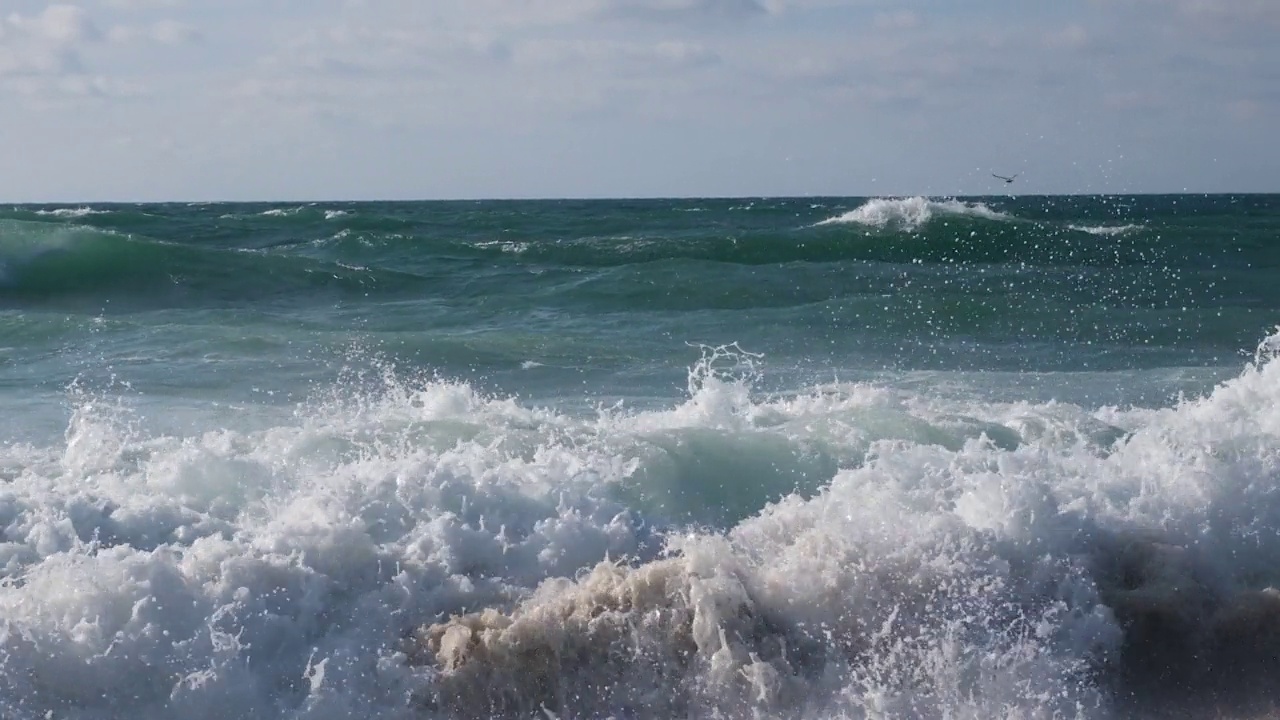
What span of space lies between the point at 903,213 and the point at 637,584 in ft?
83.4

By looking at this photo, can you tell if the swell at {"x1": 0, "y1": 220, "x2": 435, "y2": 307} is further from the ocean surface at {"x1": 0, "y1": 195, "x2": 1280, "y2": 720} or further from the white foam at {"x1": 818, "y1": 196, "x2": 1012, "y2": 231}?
the white foam at {"x1": 818, "y1": 196, "x2": 1012, "y2": 231}

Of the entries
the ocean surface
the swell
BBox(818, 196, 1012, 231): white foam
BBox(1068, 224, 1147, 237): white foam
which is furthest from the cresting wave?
BBox(1068, 224, 1147, 237): white foam

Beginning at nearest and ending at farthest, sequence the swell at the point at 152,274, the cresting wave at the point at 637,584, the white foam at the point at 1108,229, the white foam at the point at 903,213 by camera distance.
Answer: the cresting wave at the point at 637,584, the swell at the point at 152,274, the white foam at the point at 903,213, the white foam at the point at 1108,229

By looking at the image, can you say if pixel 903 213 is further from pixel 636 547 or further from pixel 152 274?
pixel 636 547

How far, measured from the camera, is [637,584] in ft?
19.5

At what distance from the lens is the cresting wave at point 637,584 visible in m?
5.55

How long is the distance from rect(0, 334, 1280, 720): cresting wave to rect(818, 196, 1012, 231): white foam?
A: 73.2 ft

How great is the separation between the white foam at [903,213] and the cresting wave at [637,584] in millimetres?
22318

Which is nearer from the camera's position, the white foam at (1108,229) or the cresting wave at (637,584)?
the cresting wave at (637,584)

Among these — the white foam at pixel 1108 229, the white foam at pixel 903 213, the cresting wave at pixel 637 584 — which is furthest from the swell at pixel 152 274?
the white foam at pixel 1108 229

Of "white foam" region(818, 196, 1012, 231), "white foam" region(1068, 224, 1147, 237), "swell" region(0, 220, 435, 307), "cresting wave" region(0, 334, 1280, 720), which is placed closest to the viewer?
"cresting wave" region(0, 334, 1280, 720)

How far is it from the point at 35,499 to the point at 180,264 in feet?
52.8

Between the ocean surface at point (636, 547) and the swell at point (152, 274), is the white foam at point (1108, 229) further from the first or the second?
the ocean surface at point (636, 547)

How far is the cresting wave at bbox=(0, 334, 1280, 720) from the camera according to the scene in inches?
219
